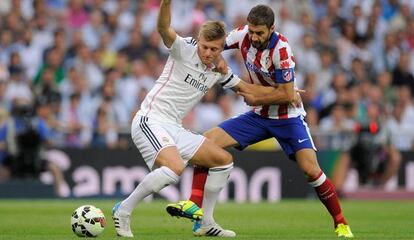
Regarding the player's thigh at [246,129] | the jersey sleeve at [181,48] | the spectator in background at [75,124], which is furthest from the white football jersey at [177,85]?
Answer: the spectator in background at [75,124]

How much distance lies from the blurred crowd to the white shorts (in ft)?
29.3

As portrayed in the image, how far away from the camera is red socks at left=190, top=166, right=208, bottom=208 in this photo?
10938 mm

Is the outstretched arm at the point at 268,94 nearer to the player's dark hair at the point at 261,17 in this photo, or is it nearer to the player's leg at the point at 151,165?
the player's dark hair at the point at 261,17

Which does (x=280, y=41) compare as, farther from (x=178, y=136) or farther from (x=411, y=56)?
(x=411, y=56)

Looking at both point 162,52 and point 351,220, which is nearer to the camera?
point 351,220

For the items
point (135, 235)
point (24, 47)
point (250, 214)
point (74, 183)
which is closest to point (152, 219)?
point (250, 214)

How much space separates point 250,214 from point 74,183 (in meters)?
5.11

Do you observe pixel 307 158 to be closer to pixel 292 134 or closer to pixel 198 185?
pixel 292 134

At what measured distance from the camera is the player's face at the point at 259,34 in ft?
36.2

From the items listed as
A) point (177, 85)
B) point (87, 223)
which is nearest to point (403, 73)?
point (177, 85)

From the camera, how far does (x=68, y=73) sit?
68.1ft

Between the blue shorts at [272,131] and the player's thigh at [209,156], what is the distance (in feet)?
2.16

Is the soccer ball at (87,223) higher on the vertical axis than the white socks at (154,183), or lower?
lower

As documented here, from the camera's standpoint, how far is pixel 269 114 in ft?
38.8
